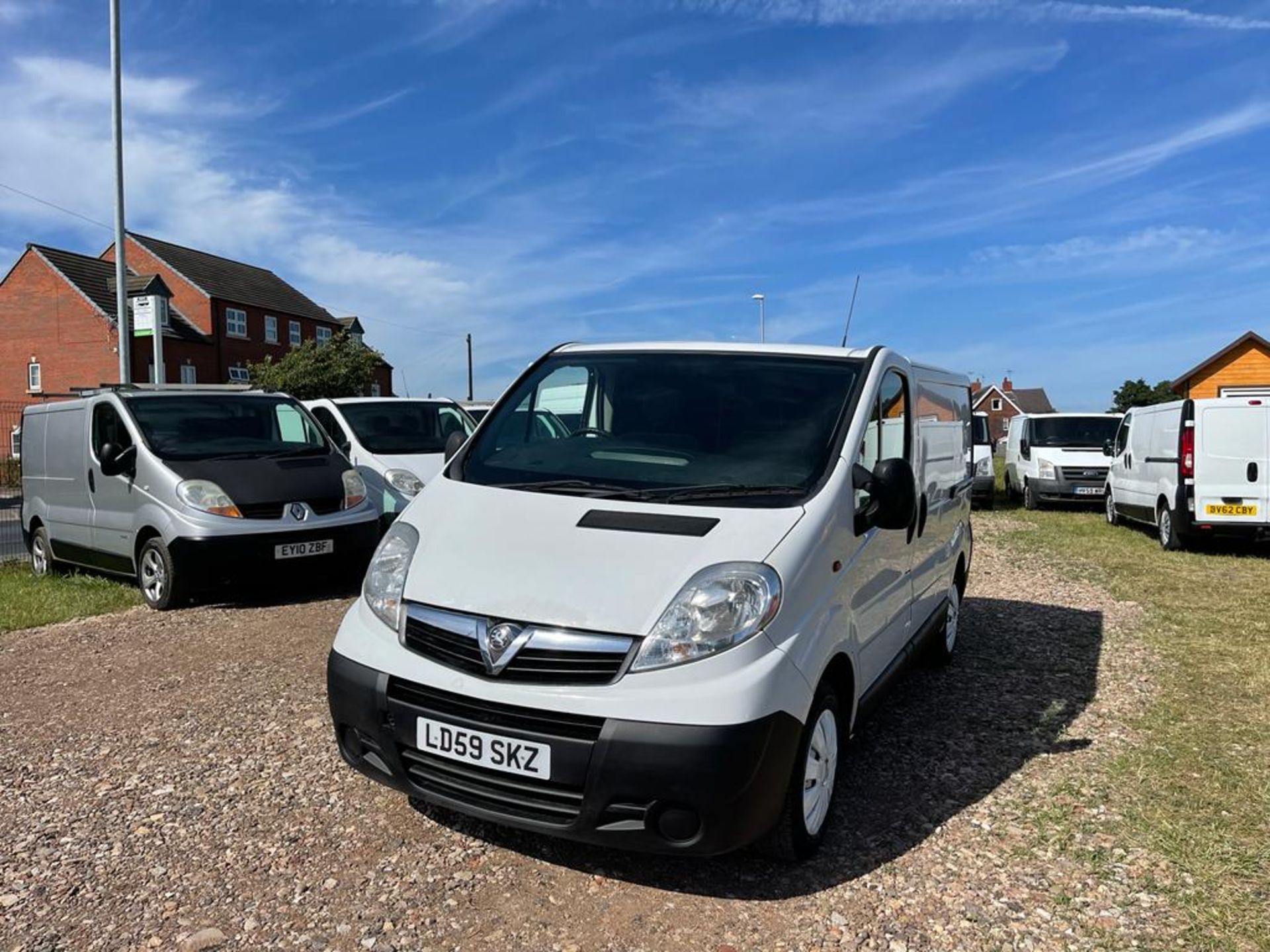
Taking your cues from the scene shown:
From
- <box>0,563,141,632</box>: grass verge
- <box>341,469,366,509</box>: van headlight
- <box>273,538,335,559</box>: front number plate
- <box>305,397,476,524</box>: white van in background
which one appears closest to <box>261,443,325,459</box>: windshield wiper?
<box>341,469,366,509</box>: van headlight

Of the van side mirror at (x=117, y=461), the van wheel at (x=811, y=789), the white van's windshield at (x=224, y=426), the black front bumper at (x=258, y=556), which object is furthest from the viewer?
the white van's windshield at (x=224, y=426)

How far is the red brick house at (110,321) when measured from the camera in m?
40.3

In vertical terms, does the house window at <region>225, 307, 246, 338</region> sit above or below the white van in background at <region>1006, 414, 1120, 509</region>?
above

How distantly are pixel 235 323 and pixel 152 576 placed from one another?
136 feet

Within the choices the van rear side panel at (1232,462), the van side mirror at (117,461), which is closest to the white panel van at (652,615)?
the van side mirror at (117,461)

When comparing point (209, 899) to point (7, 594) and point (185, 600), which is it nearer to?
point (185, 600)

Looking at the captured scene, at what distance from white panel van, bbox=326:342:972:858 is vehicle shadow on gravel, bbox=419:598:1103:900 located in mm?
184

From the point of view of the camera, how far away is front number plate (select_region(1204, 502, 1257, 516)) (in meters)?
11.1

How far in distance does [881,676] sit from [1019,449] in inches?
618

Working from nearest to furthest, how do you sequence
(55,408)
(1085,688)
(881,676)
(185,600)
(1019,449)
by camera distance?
(881,676) < (1085,688) < (185,600) < (55,408) < (1019,449)

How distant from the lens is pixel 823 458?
142 inches

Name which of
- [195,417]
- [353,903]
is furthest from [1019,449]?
[353,903]

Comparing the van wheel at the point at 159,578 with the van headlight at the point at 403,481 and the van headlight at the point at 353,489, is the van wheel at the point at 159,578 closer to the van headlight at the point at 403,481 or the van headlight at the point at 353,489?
the van headlight at the point at 353,489

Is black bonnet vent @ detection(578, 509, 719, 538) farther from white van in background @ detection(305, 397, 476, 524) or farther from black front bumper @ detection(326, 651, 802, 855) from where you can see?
white van in background @ detection(305, 397, 476, 524)
